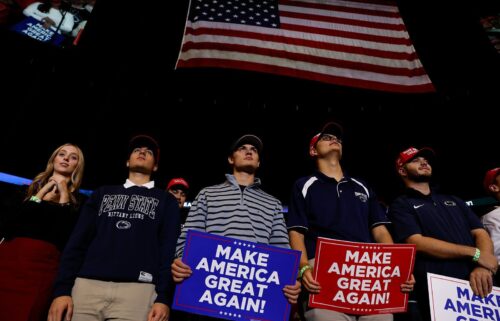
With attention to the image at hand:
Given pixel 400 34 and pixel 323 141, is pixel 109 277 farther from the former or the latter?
pixel 400 34

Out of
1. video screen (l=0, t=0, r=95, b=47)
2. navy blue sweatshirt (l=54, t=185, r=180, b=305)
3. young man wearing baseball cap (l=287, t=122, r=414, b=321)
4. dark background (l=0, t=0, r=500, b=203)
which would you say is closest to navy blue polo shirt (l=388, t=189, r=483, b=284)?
young man wearing baseball cap (l=287, t=122, r=414, b=321)

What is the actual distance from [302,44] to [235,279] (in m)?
3.69

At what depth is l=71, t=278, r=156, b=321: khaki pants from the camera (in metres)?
1.96

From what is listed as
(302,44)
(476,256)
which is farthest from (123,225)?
(302,44)

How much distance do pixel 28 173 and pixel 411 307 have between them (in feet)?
28.0

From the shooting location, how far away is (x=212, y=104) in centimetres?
860

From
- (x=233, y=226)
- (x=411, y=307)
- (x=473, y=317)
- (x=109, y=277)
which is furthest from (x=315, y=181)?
(x=109, y=277)

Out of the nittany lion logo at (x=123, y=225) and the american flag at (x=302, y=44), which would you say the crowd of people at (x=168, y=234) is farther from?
the american flag at (x=302, y=44)

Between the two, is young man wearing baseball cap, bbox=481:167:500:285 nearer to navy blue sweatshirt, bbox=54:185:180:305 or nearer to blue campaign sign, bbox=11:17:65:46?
navy blue sweatshirt, bbox=54:185:180:305

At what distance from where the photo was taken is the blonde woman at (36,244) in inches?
83.2

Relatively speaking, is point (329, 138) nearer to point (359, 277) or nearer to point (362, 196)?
point (362, 196)

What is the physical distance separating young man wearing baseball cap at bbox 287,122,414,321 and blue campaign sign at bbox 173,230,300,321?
178 mm

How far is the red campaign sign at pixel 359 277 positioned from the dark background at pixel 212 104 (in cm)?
504

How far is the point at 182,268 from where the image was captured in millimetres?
1912
